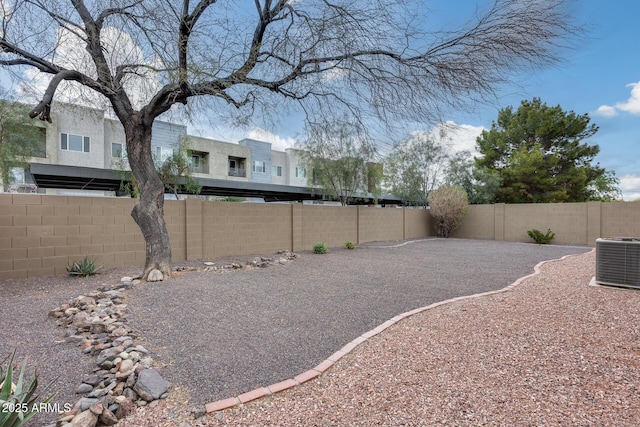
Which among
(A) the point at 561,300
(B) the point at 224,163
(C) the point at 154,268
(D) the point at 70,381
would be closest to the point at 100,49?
(C) the point at 154,268

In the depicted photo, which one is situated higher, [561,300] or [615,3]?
[615,3]

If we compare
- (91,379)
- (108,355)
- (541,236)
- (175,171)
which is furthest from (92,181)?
(541,236)

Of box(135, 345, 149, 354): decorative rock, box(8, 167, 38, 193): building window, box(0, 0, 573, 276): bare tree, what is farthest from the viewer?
box(8, 167, 38, 193): building window

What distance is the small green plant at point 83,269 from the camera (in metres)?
6.29

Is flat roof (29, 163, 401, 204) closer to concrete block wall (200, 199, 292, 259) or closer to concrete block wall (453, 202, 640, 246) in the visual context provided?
concrete block wall (453, 202, 640, 246)

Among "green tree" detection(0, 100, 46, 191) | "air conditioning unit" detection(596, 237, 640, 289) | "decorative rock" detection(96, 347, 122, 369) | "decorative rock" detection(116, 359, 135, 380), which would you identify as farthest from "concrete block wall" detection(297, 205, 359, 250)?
"green tree" detection(0, 100, 46, 191)

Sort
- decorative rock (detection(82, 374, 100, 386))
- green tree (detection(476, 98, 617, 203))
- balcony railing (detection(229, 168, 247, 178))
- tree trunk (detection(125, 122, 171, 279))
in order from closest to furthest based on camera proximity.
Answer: decorative rock (detection(82, 374, 100, 386)) < tree trunk (detection(125, 122, 171, 279)) < green tree (detection(476, 98, 617, 203)) < balcony railing (detection(229, 168, 247, 178))

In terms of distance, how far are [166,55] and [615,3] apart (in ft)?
22.1

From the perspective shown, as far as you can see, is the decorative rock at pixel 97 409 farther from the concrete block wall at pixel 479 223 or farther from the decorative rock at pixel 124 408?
the concrete block wall at pixel 479 223

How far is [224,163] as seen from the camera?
2569 cm

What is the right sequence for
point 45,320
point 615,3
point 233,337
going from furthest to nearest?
point 615,3 < point 45,320 < point 233,337

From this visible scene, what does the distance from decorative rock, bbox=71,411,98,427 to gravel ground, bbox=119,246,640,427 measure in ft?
0.63

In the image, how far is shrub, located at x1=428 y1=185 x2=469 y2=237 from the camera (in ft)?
54.4

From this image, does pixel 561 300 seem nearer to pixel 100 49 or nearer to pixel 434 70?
pixel 434 70
